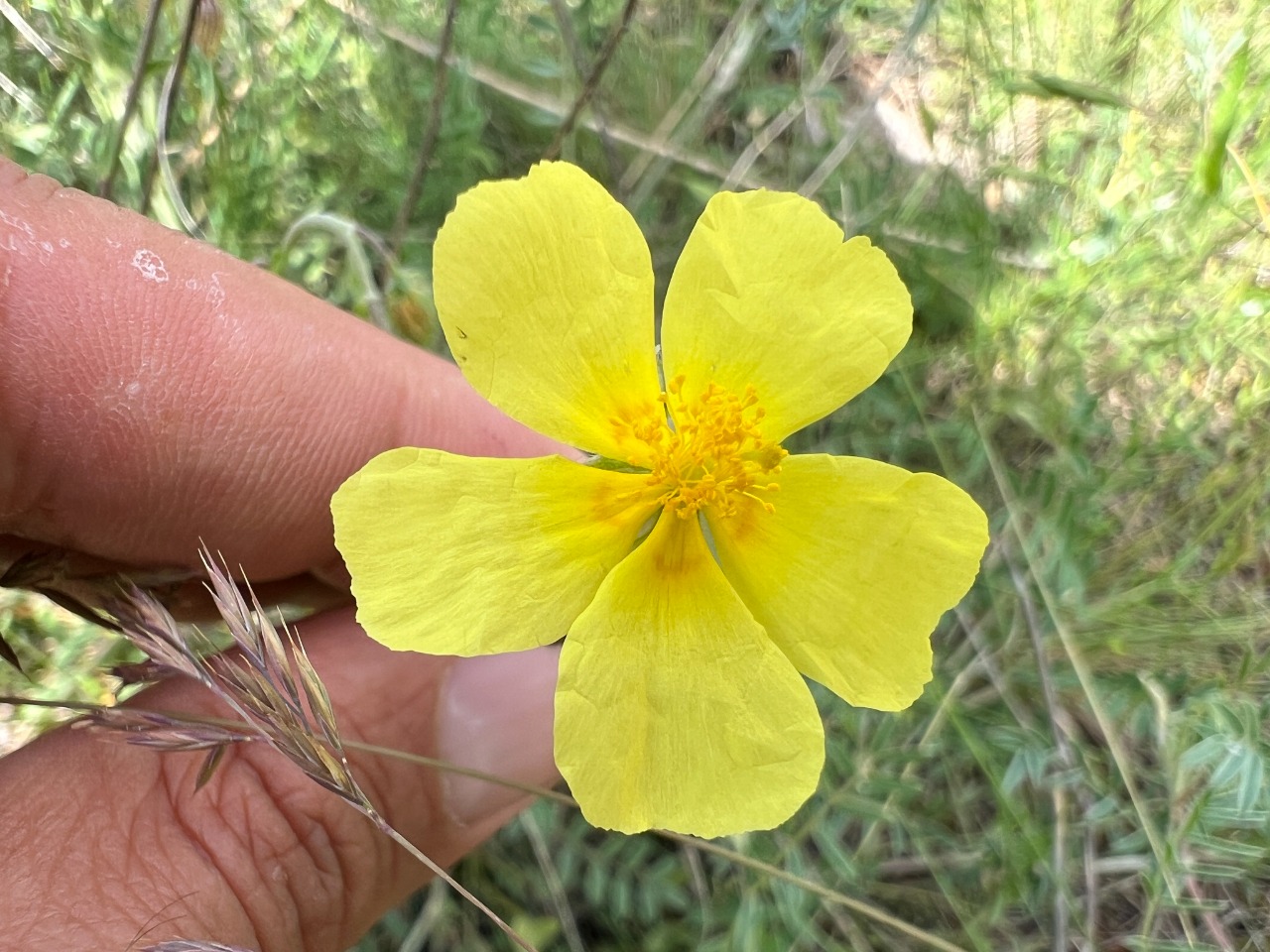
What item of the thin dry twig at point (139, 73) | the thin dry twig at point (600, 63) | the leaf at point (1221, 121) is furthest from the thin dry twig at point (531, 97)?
the leaf at point (1221, 121)

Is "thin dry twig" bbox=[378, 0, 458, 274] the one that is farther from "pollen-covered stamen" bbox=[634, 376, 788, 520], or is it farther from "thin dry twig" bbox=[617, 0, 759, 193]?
"pollen-covered stamen" bbox=[634, 376, 788, 520]

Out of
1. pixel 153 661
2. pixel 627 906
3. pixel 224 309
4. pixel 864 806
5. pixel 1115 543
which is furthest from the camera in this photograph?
pixel 1115 543

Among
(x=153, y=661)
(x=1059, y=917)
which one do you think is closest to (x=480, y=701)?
(x=153, y=661)

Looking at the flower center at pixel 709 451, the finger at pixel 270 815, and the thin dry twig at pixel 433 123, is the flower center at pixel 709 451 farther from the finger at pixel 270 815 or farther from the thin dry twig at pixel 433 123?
the thin dry twig at pixel 433 123

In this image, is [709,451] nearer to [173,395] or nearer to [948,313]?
[173,395]

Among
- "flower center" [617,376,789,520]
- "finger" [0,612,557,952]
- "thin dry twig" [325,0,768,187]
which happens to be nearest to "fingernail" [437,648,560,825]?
"finger" [0,612,557,952]

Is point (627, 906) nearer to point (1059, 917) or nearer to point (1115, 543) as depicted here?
point (1059, 917)

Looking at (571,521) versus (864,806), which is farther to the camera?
(864,806)
